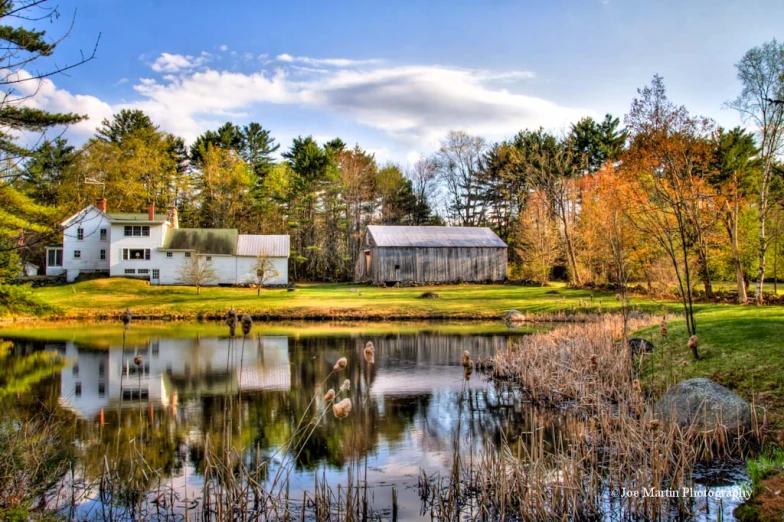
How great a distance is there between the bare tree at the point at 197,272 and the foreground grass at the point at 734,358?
103 feet

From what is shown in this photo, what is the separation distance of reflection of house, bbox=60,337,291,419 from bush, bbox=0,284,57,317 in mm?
2291

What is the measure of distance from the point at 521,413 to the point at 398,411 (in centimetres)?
270

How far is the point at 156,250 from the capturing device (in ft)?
151

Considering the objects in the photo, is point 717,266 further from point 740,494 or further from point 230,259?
point 230,259

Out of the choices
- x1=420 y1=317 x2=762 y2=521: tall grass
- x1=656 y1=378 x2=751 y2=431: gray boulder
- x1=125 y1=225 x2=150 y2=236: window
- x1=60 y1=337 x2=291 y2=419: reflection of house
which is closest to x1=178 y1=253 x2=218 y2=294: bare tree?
x1=125 y1=225 x2=150 y2=236: window

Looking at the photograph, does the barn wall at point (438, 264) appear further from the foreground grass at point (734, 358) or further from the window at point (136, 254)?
the foreground grass at point (734, 358)

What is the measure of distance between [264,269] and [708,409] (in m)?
37.4

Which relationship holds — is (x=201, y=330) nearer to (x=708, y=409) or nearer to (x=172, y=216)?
(x=708, y=409)

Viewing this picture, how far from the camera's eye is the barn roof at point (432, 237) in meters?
49.8

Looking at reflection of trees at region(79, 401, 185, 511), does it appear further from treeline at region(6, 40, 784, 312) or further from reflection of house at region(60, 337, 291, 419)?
treeline at region(6, 40, 784, 312)

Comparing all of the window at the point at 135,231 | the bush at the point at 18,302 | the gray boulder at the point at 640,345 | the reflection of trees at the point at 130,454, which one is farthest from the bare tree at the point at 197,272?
the gray boulder at the point at 640,345

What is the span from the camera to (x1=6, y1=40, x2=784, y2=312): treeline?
120 feet

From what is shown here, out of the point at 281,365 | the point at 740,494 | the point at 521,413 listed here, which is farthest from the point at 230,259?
the point at 740,494

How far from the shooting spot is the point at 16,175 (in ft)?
23.3
